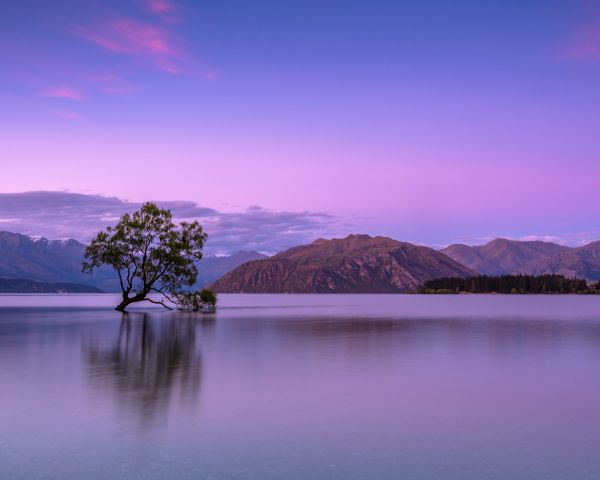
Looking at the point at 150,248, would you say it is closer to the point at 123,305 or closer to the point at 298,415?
the point at 123,305

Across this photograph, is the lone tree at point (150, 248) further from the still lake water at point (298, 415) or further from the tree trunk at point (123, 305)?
the still lake water at point (298, 415)

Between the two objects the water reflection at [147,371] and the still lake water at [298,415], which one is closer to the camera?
the still lake water at [298,415]

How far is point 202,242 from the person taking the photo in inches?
4518

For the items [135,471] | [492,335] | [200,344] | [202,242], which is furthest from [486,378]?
[202,242]

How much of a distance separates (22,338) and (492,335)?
164 ft

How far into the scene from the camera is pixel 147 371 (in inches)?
1387

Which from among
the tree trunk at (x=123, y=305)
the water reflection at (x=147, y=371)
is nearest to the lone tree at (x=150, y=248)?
the tree trunk at (x=123, y=305)

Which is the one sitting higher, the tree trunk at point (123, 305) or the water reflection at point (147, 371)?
the water reflection at point (147, 371)

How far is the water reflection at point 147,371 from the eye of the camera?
2519 cm

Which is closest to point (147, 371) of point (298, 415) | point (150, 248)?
point (298, 415)

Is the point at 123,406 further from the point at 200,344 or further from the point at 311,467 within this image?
the point at 200,344

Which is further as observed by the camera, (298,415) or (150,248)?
(150,248)

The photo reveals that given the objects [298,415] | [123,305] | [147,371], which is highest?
[298,415]

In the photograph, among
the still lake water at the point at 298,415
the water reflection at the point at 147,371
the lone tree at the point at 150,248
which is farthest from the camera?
the lone tree at the point at 150,248
